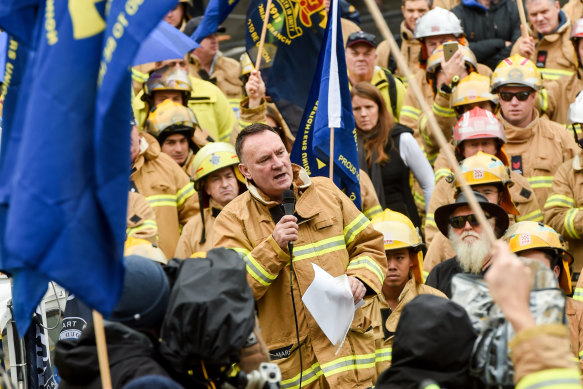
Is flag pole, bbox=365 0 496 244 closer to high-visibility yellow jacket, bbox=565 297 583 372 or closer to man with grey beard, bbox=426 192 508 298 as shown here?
high-visibility yellow jacket, bbox=565 297 583 372

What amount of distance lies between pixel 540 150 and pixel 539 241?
97.0 inches

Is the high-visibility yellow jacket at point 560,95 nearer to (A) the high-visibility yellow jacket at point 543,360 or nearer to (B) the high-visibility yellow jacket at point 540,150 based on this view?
(B) the high-visibility yellow jacket at point 540,150

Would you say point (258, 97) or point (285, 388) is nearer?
point (285, 388)

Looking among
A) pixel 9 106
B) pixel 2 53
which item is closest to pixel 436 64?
pixel 2 53

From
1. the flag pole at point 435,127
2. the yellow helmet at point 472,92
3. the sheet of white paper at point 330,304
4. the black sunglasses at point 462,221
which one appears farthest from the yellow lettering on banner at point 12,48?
the yellow helmet at point 472,92

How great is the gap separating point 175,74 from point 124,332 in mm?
7088

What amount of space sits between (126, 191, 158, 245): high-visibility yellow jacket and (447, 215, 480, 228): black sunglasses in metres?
2.37

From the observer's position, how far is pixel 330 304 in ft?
21.8

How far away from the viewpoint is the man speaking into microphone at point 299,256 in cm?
677

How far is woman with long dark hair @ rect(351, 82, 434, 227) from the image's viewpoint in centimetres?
1072

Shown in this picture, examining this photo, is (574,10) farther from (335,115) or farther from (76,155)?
(76,155)

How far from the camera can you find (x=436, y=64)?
11.9m

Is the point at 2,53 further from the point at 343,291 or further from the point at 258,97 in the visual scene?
the point at 343,291

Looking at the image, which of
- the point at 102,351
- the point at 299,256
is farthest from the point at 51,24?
the point at 299,256
